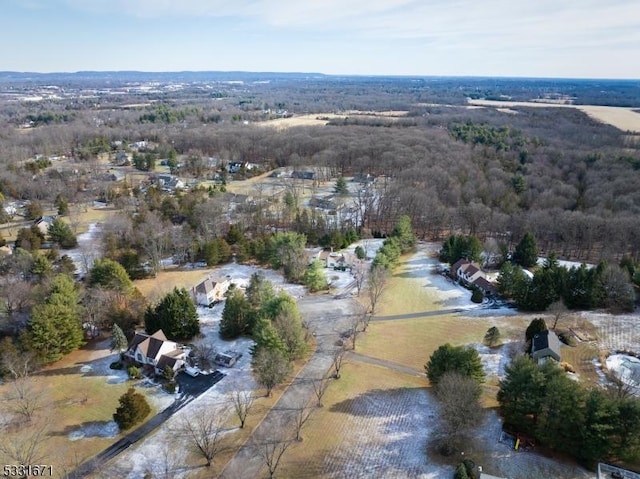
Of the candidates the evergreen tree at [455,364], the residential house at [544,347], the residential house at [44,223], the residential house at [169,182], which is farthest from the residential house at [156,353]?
the residential house at [169,182]

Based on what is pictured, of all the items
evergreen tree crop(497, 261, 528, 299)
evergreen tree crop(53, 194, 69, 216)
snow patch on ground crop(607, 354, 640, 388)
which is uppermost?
evergreen tree crop(53, 194, 69, 216)

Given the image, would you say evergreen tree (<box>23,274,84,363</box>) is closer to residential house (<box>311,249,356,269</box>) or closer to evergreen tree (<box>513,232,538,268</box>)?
residential house (<box>311,249,356,269</box>)

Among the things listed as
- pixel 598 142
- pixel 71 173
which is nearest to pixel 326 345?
pixel 71 173

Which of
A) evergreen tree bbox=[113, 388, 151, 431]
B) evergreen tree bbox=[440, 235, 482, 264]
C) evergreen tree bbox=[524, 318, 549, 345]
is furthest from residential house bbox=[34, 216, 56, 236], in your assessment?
evergreen tree bbox=[524, 318, 549, 345]

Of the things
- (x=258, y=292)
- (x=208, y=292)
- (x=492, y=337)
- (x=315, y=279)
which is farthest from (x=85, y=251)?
(x=492, y=337)

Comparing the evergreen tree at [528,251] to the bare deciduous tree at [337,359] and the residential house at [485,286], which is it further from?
the bare deciduous tree at [337,359]

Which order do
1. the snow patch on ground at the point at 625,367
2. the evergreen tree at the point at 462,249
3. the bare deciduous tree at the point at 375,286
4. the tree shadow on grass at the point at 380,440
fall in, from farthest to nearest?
the evergreen tree at the point at 462,249 → the bare deciduous tree at the point at 375,286 → the snow patch on ground at the point at 625,367 → the tree shadow on grass at the point at 380,440
